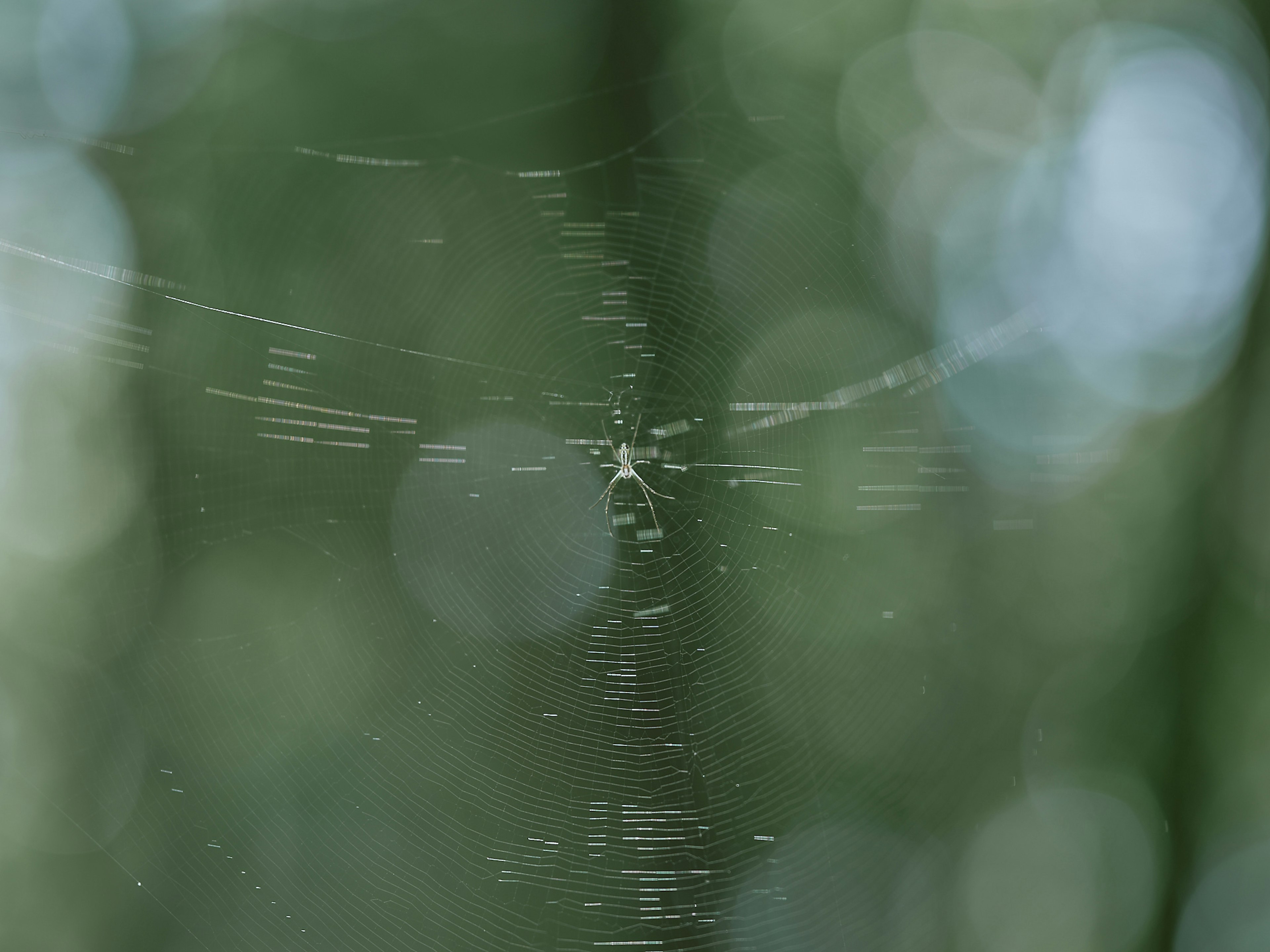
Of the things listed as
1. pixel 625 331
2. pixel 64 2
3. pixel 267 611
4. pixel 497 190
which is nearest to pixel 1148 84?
pixel 625 331

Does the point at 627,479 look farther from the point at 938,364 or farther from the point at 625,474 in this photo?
the point at 938,364

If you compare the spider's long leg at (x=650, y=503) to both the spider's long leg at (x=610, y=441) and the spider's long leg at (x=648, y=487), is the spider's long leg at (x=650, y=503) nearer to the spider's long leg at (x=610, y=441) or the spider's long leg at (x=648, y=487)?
the spider's long leg at (x=648, y=487)

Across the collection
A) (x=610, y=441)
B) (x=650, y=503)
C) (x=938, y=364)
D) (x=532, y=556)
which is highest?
(x=938, y=364)

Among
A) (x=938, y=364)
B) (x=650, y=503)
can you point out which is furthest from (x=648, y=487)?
(x=938, y=364)

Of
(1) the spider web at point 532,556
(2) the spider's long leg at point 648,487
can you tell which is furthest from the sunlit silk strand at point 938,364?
(2) the spider's long leg at point 648,487

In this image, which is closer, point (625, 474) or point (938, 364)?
point (938, 364)

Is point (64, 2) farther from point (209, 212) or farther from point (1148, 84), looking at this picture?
point (1148, 84)
